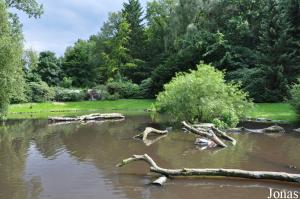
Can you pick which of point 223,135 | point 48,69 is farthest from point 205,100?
point 48,69

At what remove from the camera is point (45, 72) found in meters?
56.7

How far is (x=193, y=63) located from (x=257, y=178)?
37574 mm

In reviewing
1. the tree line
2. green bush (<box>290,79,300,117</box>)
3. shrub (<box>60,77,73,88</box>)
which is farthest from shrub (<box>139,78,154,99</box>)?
green bush (<box>290,79,300,117</box>)

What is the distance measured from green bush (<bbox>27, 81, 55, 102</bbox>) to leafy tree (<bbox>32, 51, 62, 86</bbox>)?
8651 mm

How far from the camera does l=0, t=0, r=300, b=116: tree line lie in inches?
1436

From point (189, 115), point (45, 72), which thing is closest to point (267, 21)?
point (189, 115)

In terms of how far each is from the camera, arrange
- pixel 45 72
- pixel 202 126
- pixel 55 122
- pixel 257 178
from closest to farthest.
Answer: pixel 257 178, pixel 202 126, pixel 55 122, pixel 45 72

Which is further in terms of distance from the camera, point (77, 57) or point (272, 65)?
point (77, 57)

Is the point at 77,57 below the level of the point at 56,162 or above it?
above

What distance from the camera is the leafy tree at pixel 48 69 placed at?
185 ft

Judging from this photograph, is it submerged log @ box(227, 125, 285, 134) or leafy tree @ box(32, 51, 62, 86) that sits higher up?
leafy tree @ box(32, 51, 62, 86)

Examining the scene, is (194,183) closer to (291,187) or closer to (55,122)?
(291,187)

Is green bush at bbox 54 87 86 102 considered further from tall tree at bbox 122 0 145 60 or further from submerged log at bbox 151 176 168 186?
submerged log at bbox 151 176 168 186

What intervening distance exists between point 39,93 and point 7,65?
22177 mm
